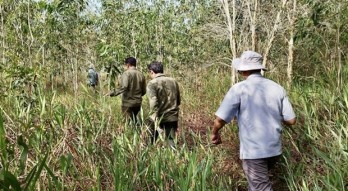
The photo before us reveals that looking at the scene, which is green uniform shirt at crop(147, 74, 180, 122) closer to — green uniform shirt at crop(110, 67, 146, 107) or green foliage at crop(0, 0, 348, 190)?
green foliage at crop(0, 0, 348, 190)

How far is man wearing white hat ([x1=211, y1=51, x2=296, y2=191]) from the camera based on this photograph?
321cm

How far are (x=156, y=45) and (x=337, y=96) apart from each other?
30.0ft

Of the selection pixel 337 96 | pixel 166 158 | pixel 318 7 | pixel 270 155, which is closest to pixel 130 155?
pixel 166 158

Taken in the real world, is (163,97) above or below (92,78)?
below

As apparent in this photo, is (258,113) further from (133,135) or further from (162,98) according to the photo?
(162,98)

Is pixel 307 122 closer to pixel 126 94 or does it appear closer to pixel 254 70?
pixel 254 70

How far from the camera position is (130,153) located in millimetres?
3775

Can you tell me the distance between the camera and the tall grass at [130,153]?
123 inches

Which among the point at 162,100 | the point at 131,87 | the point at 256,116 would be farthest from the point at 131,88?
the point at 256,116

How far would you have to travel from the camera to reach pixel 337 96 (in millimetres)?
4691

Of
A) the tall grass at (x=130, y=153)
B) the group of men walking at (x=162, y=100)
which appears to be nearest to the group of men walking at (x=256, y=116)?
the tall grass at (x=130, y=153)

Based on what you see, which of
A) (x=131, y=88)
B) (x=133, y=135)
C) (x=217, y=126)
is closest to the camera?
(x=217, y=126)

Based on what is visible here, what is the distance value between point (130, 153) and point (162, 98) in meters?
1.75

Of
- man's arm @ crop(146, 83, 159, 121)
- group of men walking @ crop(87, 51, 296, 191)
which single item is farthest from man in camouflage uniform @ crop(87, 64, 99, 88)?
group of men walking @ crop(87, 51, 296, 191)
